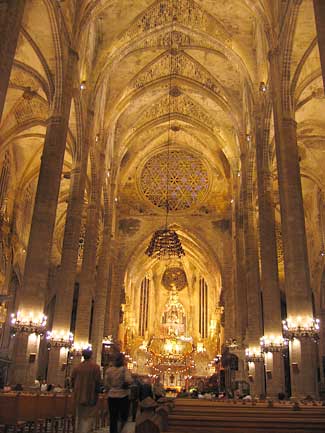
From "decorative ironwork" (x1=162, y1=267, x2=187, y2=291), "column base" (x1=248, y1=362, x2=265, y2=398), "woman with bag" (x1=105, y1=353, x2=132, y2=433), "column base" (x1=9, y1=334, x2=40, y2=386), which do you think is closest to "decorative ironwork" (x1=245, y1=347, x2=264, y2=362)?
"column base" (x1=248, y1=362, x2=265, y2=398)

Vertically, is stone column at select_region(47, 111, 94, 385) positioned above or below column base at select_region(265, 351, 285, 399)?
above

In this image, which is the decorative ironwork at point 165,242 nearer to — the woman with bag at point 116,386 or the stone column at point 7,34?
the stone column at point 7,34

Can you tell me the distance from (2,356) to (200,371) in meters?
22.9

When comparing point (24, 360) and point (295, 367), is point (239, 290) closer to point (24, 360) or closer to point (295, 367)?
point (295, 367)

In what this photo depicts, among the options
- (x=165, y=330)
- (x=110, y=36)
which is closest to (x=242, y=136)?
(x=110, y=36)

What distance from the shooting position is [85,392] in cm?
666

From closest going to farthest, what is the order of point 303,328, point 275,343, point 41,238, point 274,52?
point 303,328 < point 41,238 < point 275,343 < point 274,52

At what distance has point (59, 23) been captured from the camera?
60.4ft

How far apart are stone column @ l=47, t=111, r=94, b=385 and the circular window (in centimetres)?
1698

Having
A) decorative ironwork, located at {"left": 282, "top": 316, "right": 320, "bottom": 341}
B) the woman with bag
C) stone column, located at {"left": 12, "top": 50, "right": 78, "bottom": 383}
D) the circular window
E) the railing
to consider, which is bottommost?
the railing

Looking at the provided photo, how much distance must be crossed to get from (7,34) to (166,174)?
27.6 metres

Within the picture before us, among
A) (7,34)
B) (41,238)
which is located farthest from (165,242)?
(7,34)

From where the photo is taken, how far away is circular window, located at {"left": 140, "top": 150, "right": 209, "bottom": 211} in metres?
38.5

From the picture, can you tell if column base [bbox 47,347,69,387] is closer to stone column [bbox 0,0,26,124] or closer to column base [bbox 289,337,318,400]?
column base [bbox 289,337,318,400]
